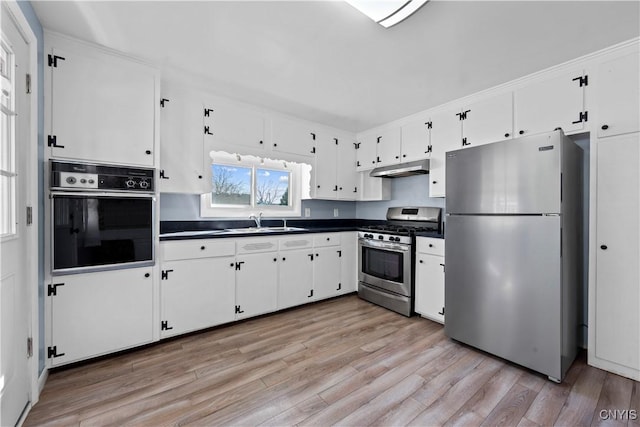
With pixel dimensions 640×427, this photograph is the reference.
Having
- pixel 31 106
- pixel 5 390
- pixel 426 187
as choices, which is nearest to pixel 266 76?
pixel 31 106

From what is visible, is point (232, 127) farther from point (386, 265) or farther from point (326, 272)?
point (386, 265)

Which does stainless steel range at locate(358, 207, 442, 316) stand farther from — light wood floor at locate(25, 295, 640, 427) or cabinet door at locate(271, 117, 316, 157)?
cabinet door at locate(271, 117, 316, 157)

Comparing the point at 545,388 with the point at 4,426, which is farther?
the point at 545,388

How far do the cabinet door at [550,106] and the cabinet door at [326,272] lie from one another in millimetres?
2293

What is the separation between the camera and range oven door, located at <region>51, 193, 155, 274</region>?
1.91 m

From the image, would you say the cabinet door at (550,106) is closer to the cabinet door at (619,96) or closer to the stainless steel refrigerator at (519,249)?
the cabinet door at (619,96)

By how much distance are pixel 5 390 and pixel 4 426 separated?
17 cm

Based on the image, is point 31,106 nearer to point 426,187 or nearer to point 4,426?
point 4,426

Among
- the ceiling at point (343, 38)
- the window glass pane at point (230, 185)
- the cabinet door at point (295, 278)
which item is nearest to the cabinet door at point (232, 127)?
the ceiling at point (343, 38)

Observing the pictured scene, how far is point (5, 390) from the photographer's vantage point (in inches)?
52.6

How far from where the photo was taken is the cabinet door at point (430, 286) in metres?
2.82

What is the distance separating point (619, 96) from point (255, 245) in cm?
317

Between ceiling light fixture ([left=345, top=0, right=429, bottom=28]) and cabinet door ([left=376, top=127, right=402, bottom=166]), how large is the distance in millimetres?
2016

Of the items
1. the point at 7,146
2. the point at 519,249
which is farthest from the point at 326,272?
the point at 7,146
